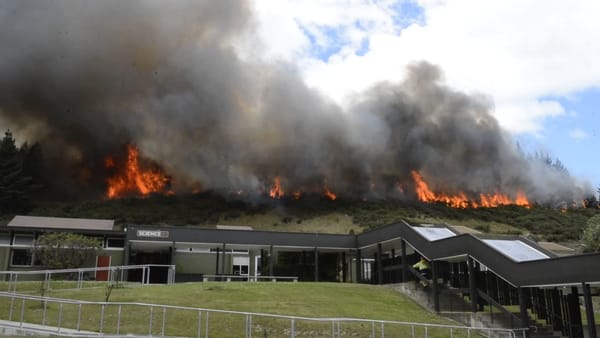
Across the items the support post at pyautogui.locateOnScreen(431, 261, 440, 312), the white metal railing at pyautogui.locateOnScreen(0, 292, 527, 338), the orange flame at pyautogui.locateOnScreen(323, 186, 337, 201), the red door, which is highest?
the orange flame at pyautogui.locateOnScreen(323, 186, 337, 201)

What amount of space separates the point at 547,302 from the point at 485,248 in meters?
3.95

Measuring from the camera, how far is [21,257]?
140 ft

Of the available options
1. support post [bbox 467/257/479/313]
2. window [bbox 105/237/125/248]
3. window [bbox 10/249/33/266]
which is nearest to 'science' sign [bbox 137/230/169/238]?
window [bbox 105/237/125/248]

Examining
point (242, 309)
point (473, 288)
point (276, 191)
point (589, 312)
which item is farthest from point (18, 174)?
point (589, 312)

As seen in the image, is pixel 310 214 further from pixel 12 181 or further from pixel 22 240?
pixel 22 240

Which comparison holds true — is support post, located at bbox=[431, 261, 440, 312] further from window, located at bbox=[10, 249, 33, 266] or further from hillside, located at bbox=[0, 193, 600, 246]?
hillside, located at bbox=[0, 193, 600, 246]

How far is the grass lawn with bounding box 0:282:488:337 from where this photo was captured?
20.7m

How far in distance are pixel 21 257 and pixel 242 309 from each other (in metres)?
26.2

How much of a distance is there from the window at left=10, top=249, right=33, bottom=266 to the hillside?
1812 inches

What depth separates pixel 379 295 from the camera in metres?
33.6

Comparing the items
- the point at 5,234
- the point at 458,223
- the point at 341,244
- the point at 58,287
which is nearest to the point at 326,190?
the point at 458,223

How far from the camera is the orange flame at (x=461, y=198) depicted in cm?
11682

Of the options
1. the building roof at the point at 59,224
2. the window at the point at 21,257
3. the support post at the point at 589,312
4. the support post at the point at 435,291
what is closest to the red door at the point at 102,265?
the building roof at the point at 59,224

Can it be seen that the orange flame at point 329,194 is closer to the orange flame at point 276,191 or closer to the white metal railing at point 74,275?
the orange flame at point 276,191
